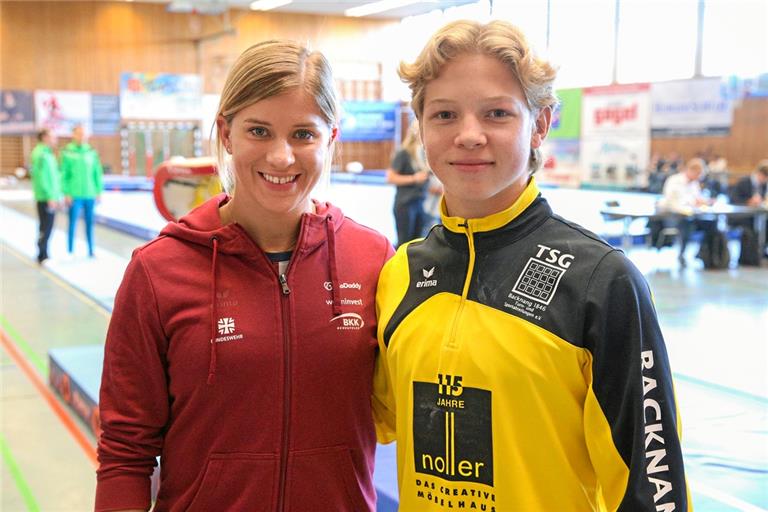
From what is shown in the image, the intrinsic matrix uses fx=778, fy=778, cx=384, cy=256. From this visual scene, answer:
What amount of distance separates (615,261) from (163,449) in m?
0.98

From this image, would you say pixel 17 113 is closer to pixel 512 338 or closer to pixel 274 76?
pixel 274 76

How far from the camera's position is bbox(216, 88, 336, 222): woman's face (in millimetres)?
1541

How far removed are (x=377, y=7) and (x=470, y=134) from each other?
93.3ft

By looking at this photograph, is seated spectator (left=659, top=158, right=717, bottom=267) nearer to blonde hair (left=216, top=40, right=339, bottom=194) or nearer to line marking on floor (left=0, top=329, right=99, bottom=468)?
line marking on floor (left=0, top=329, right=99, bottom=468)

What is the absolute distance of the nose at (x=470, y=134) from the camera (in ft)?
4.66

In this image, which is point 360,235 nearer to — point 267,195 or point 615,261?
point 267,195

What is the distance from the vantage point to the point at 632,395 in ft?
4.37

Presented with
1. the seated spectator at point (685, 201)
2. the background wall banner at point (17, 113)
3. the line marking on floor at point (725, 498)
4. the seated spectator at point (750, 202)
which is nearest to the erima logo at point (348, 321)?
the line marking on floor at point (725, 498)

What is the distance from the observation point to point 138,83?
27625 millimetres

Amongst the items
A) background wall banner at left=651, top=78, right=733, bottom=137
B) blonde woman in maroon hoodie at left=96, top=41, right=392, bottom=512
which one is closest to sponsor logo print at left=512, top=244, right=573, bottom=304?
blonde woman in maroon hoodie at left=96, top=41, right=392, bottom=512

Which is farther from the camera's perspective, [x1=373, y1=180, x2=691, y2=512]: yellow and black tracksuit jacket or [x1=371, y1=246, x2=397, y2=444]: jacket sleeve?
[x1=371, y1=246, x2=397, y2=444]: jacket sleeve

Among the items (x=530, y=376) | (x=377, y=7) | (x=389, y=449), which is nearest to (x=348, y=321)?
(x=530, y=376)

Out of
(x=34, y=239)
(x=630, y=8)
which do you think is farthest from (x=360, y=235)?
(x=630, y=8)

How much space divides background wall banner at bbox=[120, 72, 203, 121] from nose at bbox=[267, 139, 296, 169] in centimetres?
2779
